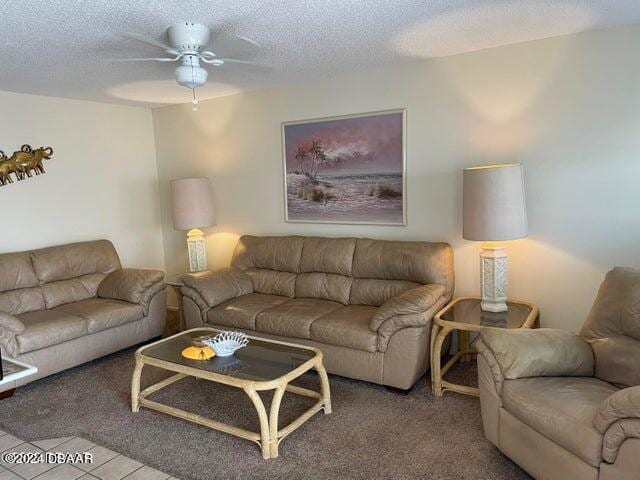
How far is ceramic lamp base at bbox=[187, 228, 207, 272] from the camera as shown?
179 inches

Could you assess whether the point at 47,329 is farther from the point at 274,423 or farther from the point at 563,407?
the point at 563,407

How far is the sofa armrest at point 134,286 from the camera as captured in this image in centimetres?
399

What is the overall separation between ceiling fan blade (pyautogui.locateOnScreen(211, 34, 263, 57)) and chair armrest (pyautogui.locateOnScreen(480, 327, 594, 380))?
7.10 ft

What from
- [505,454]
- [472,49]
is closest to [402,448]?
[505,454]

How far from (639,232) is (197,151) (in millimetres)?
3962

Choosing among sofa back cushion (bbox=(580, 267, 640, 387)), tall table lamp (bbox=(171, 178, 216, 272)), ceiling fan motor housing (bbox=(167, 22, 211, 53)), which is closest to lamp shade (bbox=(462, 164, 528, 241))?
sofa back cushion (bbox=(580, 267, 640, 387))

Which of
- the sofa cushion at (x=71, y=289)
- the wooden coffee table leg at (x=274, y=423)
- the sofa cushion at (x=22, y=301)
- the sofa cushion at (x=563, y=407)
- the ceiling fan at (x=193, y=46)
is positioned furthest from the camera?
the sofa cushion at (x=71, y=289)

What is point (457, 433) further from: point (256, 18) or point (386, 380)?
point (256, 18)

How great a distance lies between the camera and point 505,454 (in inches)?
87.3

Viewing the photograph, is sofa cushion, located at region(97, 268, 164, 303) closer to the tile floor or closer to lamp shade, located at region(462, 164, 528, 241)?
the tile floor

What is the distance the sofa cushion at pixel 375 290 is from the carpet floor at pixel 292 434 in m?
0.62

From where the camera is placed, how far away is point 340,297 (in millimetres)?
3695

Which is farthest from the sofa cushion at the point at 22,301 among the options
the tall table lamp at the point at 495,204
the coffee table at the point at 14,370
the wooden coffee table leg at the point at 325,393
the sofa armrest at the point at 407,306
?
the tall table lamp at the point at 495,204

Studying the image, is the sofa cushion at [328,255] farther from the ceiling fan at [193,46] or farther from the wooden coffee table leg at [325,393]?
the ceiling fan at [193,46]
